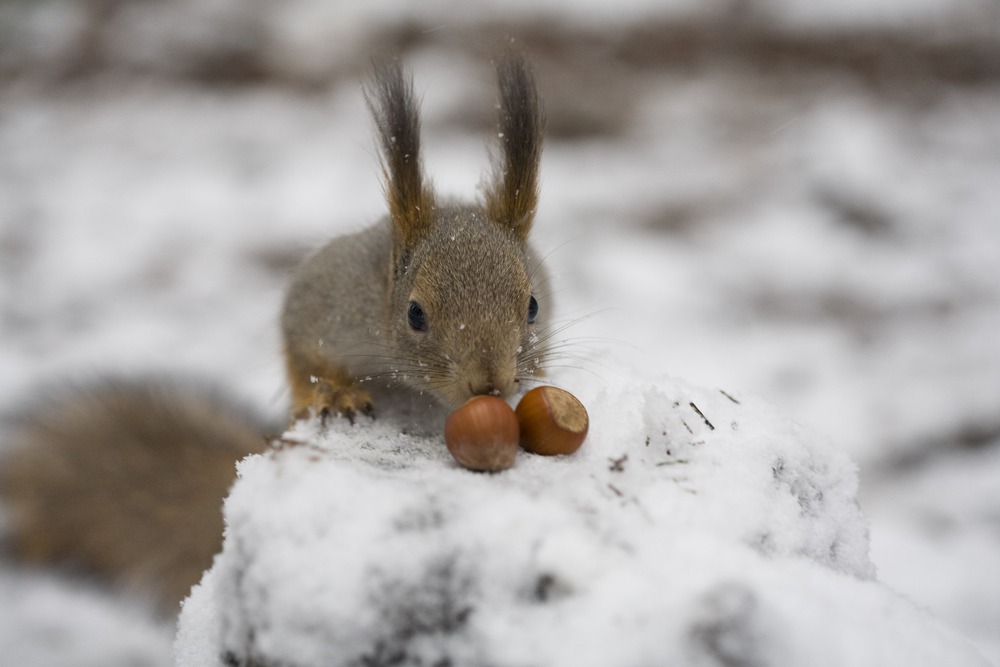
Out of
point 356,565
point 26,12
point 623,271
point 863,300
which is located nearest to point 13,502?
point 356,565

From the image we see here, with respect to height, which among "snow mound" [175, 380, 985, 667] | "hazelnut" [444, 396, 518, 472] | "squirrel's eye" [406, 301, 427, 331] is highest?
"squirrel's eye" [406, 301, 427, 331]

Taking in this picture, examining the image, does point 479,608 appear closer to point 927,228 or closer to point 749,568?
point 749,568

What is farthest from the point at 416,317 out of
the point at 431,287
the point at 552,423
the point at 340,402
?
the point at 552,423

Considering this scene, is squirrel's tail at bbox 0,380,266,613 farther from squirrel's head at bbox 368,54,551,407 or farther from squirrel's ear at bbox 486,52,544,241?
squirrel's ear at bbox 486,52,544,241

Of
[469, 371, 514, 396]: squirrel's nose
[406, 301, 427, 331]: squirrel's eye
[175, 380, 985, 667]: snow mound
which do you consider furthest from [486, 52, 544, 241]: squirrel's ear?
[175, 380, 985, 667]: snow mound

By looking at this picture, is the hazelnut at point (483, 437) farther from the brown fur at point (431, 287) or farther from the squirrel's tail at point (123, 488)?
the squirrel's tail at point (123, 488)

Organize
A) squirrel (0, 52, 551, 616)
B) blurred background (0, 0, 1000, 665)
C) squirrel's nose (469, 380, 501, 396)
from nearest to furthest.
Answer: squirrel's nose (469, 380, 501, 396), squirrel (0, 52, 551, 616), blurred background (0, 0, 1000, 665)
